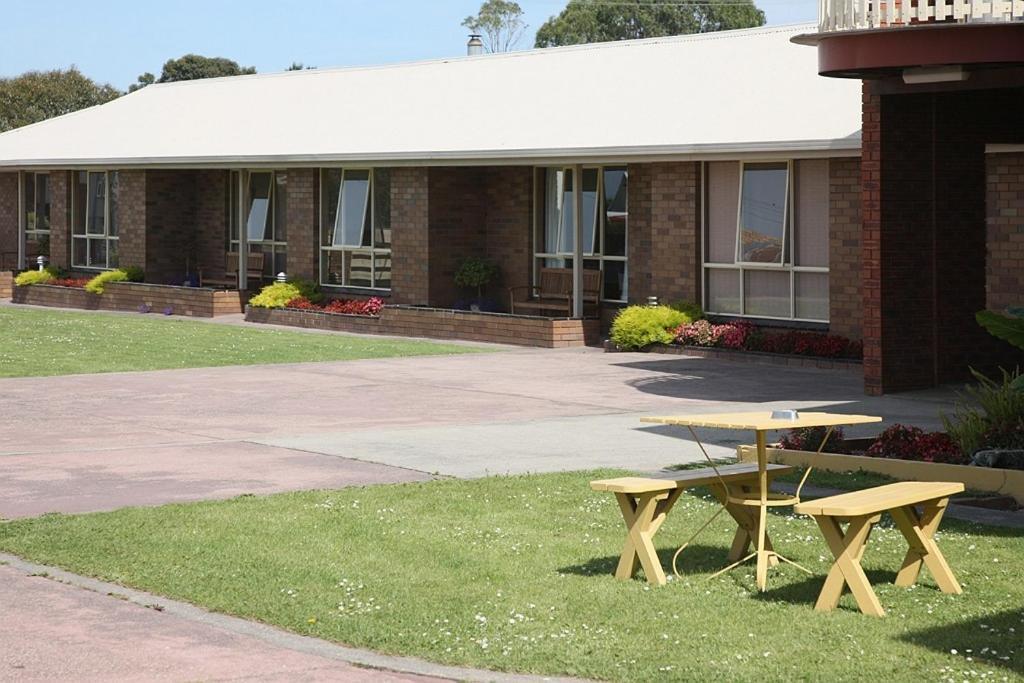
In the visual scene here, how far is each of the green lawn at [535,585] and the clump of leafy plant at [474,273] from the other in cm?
1707

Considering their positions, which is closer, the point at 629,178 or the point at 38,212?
the point at 629,178

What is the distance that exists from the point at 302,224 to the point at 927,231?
640 inches

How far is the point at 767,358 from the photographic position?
873 inches

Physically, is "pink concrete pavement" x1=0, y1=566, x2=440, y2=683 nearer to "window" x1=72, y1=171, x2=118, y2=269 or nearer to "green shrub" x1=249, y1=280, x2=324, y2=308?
"green shrub" x1=249, y1=280, x2=324, y2=308

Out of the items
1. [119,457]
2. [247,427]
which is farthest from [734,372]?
[119,457]

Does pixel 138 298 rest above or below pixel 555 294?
below

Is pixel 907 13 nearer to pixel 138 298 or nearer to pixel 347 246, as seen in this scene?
pixel 347 246

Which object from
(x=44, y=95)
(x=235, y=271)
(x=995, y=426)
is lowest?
(x=995, y=426)

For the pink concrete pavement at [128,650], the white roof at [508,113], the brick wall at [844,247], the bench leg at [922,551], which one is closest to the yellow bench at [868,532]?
the bench leg at [922,551]

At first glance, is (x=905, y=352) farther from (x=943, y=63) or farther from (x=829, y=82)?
(x=829, y=82)

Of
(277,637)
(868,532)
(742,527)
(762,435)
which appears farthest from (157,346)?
(868,532)

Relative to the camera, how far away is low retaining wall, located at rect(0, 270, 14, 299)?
127ft

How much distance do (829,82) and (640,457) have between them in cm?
1220

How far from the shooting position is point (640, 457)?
44.7 feet
